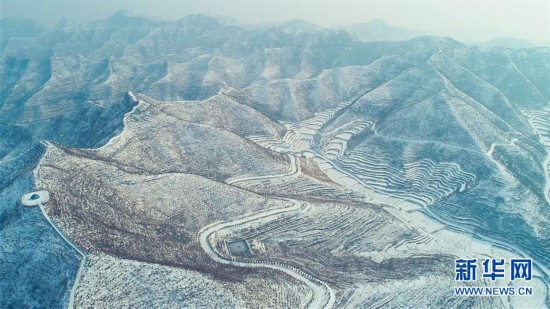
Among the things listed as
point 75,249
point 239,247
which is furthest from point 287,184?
point 75,249

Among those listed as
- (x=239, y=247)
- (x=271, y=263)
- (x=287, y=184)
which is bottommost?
(x=287, y=184)

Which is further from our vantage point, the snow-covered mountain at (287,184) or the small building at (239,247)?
the small building at (239,247)

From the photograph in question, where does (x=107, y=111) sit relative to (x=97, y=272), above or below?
below

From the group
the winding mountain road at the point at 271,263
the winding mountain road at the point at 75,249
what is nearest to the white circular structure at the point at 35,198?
the winding mountain road at the point at 75,249

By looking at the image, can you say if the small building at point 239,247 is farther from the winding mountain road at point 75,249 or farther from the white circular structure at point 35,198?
the white circular structure at point 35,198

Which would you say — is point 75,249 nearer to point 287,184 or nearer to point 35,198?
point 35,198

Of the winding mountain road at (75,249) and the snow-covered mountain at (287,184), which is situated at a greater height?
the winding mountain road at (75,249)

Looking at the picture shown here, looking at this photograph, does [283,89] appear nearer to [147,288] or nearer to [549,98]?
[549,98]

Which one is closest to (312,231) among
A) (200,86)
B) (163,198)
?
(163,198)

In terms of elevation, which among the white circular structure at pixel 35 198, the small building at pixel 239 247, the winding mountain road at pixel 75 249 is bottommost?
the small building at pixel 239 247
